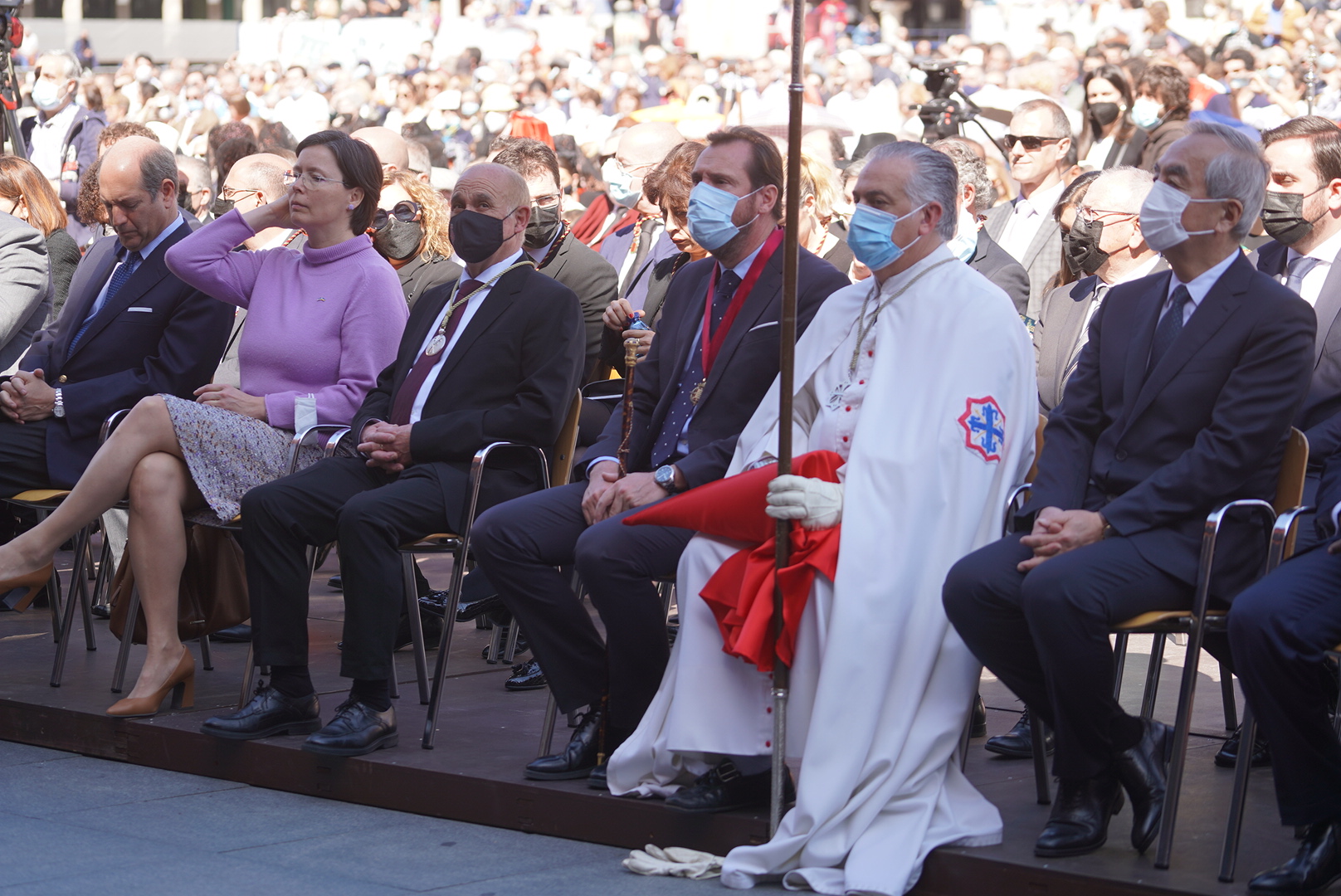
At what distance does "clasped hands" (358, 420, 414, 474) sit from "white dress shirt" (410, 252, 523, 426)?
129 millimetres

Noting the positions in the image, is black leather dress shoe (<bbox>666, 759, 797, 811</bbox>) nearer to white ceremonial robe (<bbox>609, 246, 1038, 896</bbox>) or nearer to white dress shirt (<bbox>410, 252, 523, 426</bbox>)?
white ceremonial robe (<bbox>609, 246, 1038, 896</bbox>)

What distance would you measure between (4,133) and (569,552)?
7827mm

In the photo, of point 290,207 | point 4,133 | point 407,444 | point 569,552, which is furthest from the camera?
point 4,133

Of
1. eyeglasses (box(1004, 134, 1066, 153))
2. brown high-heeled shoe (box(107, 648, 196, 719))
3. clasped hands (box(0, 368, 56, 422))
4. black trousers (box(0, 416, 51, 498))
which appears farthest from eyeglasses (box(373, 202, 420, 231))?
eyeglasses (box(1004, 134, 1066, 153))

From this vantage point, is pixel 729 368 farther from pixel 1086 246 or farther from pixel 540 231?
pixel 540 231

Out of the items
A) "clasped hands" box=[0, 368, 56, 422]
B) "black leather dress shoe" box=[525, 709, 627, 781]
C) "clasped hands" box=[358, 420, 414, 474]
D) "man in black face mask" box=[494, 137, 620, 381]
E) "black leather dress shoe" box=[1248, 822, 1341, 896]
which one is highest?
"man in black face mask" box=[494, 137, 620, 381]

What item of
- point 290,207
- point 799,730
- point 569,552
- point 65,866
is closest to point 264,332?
point 290,207

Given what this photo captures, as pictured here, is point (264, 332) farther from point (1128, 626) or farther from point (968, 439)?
point (1128, 626)

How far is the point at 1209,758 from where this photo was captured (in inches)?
177

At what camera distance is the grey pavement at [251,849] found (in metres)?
3.78

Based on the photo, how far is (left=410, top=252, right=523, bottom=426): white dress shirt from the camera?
505 centimetres

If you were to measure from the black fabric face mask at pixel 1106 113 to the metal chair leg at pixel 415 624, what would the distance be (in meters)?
5.46

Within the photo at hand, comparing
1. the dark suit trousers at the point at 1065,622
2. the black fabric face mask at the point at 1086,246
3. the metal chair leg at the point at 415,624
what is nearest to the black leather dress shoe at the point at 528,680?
the metal chair leg at the point at 415,624

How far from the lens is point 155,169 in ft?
19.1
